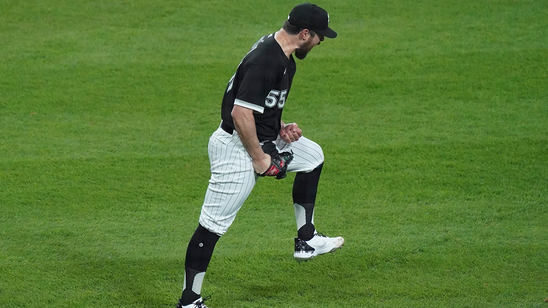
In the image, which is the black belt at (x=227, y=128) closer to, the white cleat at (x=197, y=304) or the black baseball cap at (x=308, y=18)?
the black baseball cap at (x=308, y=18)

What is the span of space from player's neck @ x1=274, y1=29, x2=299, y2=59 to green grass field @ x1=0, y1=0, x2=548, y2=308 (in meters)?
1.59

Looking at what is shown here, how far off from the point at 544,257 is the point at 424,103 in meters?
2.70

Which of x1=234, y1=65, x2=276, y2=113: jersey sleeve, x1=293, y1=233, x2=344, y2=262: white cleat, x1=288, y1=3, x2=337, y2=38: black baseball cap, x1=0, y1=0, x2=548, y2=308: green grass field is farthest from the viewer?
x1=0, y1=0, x2=548, y2=308: green grass field

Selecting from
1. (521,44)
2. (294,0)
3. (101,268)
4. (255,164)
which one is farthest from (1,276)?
(521,44)

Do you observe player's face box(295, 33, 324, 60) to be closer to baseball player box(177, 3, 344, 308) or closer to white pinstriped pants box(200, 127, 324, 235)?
baseball player box(177, 3, 344, 308)

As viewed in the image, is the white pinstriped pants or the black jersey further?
the white pinstriped pants

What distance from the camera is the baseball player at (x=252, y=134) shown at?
11.7 ft

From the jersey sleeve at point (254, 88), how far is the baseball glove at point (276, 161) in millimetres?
390

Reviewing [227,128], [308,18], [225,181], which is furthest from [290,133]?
[308,18]

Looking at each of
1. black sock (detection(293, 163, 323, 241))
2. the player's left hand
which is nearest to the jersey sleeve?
the player's left hand

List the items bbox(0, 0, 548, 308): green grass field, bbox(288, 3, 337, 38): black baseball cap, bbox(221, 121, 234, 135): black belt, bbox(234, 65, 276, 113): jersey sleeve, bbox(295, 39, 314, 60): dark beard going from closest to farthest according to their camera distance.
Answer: bbox(234, 65, 276, 113): jersey sleeve
bbox(288, 3, 337, 38): black baseball cap
bbox(295, 39, 314, 60): dark beard
bbox(221, 121, 234, 135): black belt
bbox(0, 0, 548, 308): green grass field

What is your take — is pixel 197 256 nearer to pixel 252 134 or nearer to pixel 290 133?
pixel 252 134

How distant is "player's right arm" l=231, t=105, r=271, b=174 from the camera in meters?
3.57

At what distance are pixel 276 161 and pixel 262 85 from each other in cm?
52
